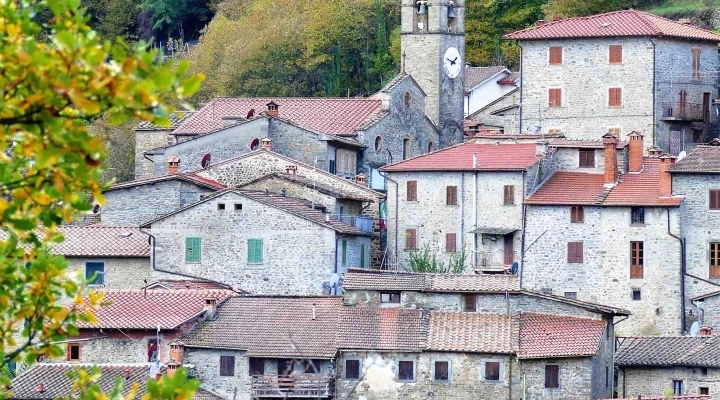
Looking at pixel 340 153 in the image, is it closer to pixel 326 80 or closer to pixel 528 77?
pixel 528 77

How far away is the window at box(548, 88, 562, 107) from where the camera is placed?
61656mm

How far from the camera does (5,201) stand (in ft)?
36.0

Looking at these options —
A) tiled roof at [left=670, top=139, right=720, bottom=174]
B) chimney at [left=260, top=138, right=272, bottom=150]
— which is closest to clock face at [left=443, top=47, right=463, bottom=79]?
chimney at [left=260, top=138, right=272, bottom=150]

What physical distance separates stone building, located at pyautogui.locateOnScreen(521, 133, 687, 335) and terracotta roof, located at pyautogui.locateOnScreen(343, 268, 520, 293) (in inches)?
172

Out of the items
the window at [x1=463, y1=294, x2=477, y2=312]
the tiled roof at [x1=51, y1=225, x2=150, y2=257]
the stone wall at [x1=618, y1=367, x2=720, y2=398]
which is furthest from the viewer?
the tiled roof at [x1=51, y1=225, x2=150, y2=257]

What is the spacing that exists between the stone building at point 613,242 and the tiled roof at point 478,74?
72.7ft

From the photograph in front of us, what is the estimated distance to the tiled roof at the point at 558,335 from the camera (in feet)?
147

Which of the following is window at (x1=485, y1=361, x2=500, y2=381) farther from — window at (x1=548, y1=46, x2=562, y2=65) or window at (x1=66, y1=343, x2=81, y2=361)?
window at (x1=548, y1=46, x2=562, y2=65)

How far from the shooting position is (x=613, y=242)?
51812 millimetres

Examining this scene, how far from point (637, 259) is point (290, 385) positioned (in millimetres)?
11315

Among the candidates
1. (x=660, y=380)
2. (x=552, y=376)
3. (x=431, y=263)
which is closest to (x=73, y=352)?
(x=431, y=263)

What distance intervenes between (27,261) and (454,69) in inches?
2156

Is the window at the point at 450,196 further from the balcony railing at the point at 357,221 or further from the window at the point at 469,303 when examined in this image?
the window at the point at 469,303

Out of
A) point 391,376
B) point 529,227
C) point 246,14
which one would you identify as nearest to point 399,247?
point 529,227
